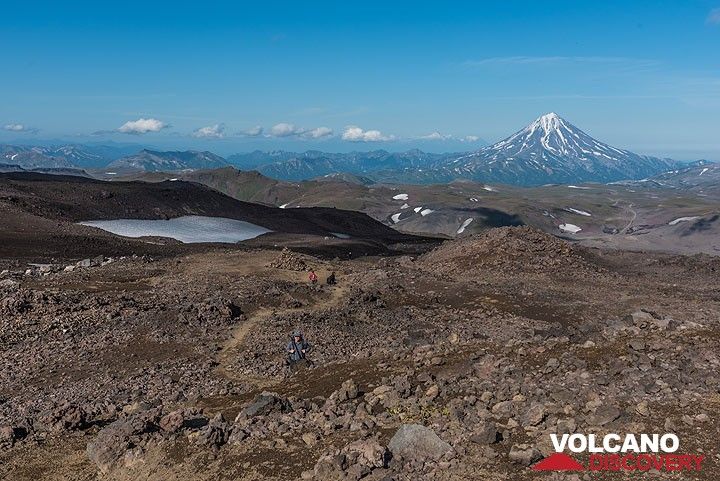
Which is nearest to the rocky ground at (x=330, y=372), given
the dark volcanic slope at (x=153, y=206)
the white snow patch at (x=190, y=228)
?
the white snow patch at (x=190, y=228)

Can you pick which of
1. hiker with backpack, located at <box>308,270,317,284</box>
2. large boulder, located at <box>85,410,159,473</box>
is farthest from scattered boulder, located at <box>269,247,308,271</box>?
large boulder, located at <box>85,410,159,473</box>

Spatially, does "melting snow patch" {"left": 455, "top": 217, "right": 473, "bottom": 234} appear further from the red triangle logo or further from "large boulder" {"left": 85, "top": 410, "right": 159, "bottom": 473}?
the red triangle logo

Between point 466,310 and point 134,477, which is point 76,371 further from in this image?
point 466,310

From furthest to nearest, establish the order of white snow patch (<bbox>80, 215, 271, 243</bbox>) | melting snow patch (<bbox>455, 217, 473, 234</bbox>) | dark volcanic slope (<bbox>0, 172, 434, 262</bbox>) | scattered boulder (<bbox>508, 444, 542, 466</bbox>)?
melting snow patch (<bbox>455, 217, 473, 234</bbox>) → white snow patch (<bbox>80, 215, 271, 243</bbox>) → dark volcanic slope (<bbox>0, 172, 434, 262</bbox>) → scattered boulder (<bbox>508, 444, 542, 466</bbox>)

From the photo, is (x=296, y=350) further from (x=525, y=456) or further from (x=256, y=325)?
(x=525, y=456)

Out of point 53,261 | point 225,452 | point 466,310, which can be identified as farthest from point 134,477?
point 53,261

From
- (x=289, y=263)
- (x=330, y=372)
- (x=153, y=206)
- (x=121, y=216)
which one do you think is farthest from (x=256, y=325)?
(x=153, y=206)

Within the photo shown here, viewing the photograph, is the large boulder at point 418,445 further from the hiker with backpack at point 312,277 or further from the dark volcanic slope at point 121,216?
the dark volcanic slope at point 121,216
